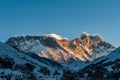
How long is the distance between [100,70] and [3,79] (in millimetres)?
81736

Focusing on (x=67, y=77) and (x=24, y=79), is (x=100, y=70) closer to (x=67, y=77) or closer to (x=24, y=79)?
(x=67, y=77)

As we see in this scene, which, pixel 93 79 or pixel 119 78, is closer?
pixel 119 78

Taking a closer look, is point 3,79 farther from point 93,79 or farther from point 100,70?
point 100,70

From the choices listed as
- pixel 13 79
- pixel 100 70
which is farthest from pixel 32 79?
pixel 100 70

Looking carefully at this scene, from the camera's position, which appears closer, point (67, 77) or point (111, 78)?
point (67, 77)

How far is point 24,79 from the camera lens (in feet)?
424

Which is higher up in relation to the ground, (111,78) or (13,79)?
(111,78)

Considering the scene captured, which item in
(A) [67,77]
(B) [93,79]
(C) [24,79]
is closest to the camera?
(C) [24,79]

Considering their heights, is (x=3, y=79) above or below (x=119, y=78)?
below

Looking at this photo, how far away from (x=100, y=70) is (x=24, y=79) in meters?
70.2

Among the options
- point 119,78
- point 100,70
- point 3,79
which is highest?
point 100,70

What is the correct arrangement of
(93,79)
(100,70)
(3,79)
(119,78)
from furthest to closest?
1. (100,70)
2. (93,79)
3. (119,78)
4. (3,79)

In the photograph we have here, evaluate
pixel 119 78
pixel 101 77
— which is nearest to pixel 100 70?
pixel 101 77

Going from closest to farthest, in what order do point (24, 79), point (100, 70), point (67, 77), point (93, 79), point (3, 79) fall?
point (3, 79) < point (24, 79) < point (67, 77) < point (93, 79) < point (100, 70)
